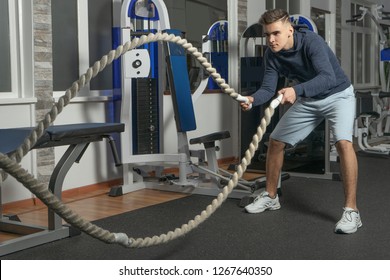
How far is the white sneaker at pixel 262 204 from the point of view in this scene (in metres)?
3.76

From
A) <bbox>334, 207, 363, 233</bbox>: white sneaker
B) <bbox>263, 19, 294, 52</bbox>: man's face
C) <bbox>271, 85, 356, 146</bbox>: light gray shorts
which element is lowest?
<bbox>334, 207, 363, 233</bbox>: white sneaker

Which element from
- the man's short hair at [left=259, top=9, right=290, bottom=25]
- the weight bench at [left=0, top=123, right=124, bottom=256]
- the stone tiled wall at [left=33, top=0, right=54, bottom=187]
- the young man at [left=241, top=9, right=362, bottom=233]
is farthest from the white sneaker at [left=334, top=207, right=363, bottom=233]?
the stone tiled wall at [left=33, top=0, right=54, bottom=187]

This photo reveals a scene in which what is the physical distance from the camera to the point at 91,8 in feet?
15.5

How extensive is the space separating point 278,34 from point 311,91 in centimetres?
40

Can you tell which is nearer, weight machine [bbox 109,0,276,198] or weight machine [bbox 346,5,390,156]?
weight machine [bbox 109,0,276,198]

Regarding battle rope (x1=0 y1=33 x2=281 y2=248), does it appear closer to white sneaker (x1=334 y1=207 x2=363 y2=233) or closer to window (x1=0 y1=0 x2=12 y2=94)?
white sneaker (x1=334 y1=207 x2=363 y2=233)

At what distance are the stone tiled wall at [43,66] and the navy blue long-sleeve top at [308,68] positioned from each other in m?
1.66

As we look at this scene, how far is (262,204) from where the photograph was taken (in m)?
3.78

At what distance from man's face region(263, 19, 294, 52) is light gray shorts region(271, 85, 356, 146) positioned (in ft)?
1.33

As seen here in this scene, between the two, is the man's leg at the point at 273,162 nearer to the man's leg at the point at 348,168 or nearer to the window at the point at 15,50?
the man's leg at the point at 348,168

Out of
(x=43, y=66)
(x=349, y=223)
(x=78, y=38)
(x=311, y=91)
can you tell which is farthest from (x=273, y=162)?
(x=78, y=38)

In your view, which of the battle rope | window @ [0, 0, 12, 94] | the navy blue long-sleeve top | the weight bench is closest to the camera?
the battle rope

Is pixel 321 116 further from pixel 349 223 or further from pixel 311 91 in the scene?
pixel 349 223

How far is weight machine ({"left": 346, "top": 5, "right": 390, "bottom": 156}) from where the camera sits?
6.90 meters
